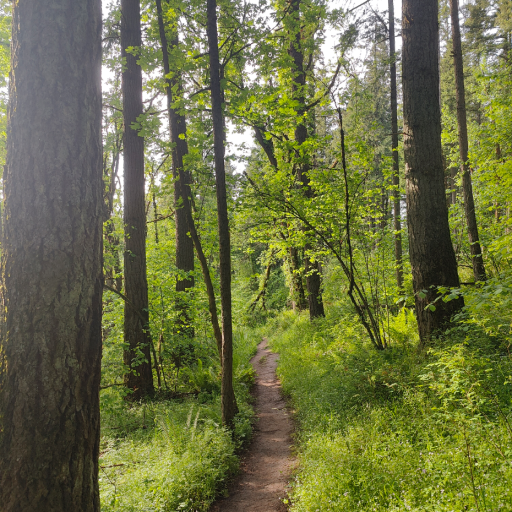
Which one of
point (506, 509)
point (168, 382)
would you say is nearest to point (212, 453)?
point (506, 509)

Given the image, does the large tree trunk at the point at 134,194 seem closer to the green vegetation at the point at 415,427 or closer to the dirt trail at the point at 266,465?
the dirt trail at the point at 266,465

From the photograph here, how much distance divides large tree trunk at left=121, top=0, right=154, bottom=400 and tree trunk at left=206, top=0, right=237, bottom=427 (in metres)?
2.57

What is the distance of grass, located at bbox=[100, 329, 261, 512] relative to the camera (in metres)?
3.72

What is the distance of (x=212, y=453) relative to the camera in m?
4.62

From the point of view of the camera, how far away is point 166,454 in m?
4.58

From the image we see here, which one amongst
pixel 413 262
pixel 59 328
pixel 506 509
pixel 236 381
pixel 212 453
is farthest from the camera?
pixel 236 381

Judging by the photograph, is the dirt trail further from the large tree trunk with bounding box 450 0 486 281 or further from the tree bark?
the large tree trunk with bounding box 450 0 486 281

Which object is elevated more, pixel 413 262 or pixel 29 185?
pixel 29 185

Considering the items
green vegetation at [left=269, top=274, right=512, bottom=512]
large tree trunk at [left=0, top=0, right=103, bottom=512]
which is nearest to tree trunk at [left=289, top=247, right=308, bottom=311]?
green vegetation at [left=269, top=274, right=512, bottom=512]

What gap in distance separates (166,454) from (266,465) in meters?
1.50

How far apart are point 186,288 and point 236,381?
2.83 m

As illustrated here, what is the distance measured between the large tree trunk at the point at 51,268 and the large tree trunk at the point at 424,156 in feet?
17.0

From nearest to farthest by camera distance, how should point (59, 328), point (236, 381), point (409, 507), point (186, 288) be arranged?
point (59, 328)
point (409, 507)
point (236, 381)
point (186, 288)

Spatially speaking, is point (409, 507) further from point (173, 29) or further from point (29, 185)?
point (173, 29)
